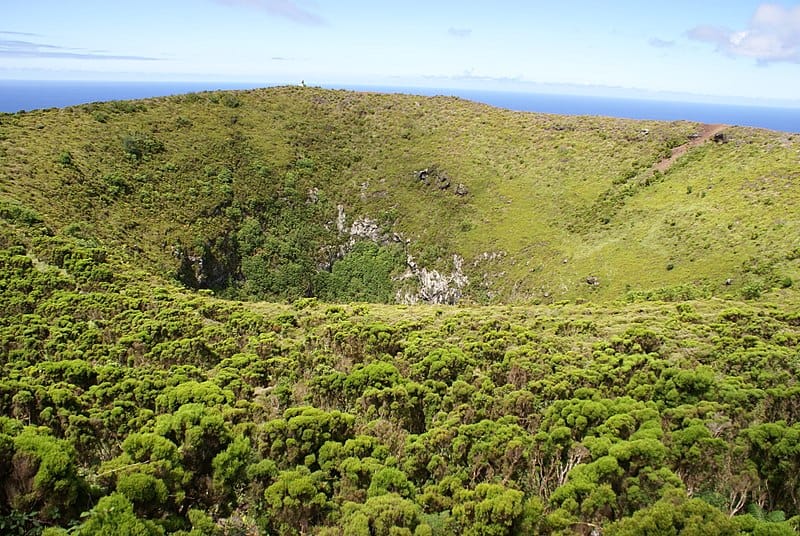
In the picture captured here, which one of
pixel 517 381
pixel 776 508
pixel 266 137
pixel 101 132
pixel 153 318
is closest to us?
pixel 776 508

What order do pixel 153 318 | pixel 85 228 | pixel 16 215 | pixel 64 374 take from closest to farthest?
pixel 64 374 → pixel 153 318 → pixel 16 215 → pixel 85 228

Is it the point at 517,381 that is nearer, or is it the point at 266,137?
the point at 517,381

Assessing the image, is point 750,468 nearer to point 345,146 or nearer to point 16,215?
point 16,215

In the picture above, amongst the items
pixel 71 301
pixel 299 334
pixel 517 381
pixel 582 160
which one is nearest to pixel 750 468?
pixel 517 381

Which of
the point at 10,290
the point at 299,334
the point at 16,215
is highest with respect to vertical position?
the point at 16,215

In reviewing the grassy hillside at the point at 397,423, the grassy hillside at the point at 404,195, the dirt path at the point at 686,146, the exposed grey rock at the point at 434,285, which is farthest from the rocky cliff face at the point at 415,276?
the dirt path at the point at 686,146

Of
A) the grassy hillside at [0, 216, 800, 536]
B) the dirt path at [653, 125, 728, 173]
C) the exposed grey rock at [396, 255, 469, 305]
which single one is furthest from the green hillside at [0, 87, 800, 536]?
the dirt path at [653, 125, 728, 173]
